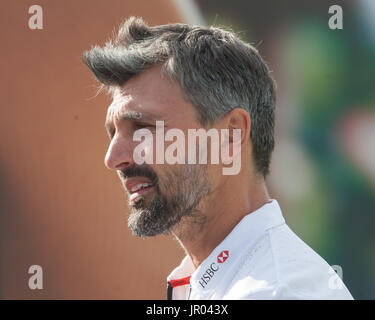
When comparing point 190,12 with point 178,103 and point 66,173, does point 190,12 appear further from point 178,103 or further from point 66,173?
point 178,103

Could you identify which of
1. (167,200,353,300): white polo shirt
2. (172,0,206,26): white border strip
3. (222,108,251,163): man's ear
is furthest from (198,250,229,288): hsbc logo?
(172,0,206,26): white border strip

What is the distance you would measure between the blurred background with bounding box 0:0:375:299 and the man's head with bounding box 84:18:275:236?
1.34 meters

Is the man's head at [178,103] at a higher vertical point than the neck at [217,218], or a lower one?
higher

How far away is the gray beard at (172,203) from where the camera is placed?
1.52 metres

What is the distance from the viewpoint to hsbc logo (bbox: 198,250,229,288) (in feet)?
4.80

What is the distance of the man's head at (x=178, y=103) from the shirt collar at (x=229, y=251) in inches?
5.2

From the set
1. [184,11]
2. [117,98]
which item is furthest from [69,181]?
[117,98]

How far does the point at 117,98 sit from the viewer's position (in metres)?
1.64

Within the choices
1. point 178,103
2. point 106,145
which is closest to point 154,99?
point 178,103

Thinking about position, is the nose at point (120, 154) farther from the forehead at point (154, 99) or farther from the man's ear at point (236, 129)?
the man's ear at point (236, 129)

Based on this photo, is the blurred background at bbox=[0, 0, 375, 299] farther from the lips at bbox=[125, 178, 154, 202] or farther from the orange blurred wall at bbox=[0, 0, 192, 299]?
the lips at bbox=[125, 178, 154, 202]

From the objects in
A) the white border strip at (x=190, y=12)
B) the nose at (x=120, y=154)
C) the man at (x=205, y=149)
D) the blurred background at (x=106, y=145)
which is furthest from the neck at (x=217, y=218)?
the white border strip at (x=190, y=12)

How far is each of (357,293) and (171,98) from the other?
6.44 feet
